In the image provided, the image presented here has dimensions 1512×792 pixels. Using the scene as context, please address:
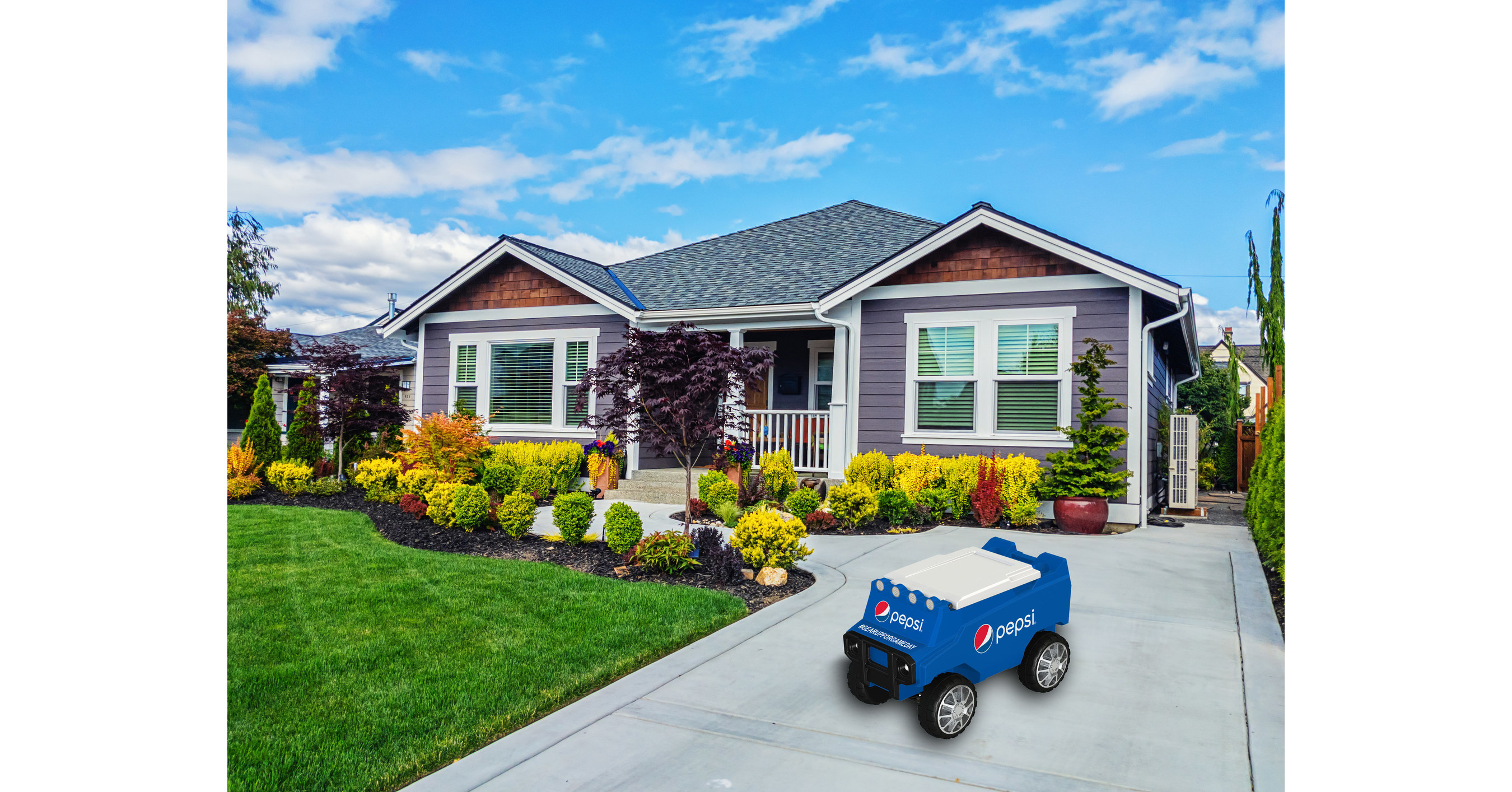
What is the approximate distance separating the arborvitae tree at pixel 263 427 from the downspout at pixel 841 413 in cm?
730

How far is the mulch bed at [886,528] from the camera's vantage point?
7.13 m

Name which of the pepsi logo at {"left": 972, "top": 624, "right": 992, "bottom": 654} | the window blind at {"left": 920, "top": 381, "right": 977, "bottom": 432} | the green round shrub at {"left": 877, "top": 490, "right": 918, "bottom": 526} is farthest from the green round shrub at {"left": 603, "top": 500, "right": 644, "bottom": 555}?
the window blind at {"left": 920, "top": 381, "right": 977, "bottom": 432}

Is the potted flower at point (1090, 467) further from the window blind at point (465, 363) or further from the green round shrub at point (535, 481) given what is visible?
the window blind at point (465, 363)

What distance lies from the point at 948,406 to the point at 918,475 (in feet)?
3.78

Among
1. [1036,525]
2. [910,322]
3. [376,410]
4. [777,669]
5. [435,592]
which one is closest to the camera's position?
[777,669]

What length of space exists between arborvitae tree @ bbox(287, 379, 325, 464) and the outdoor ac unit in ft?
38.5

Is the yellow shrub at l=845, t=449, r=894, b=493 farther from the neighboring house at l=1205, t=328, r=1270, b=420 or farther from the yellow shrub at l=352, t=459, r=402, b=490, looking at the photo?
the neighboring house at l=1205, t=328, r=1270, b=420

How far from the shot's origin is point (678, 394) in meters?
6.01

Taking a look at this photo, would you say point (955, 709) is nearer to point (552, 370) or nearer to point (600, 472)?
point (600, 472)

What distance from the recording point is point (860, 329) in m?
9.45

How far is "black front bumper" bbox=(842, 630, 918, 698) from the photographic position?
2.64 m

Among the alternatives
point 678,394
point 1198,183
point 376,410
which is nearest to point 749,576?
point 678,394
